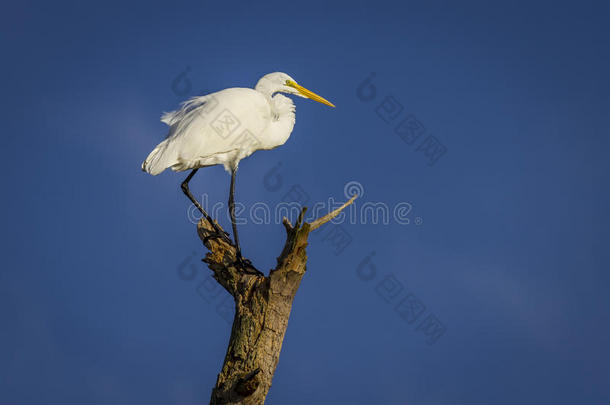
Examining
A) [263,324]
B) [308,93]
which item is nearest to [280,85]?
[308,93]

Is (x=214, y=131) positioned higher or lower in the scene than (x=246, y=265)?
higher

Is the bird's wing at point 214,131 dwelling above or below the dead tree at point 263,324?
above

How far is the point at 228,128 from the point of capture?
557 centimetres

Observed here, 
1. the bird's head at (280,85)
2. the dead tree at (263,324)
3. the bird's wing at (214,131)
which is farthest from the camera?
the bird's head at (280,85)

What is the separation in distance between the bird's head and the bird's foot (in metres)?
2.07

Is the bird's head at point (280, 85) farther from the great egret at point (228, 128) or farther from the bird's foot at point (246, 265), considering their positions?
the bird's foot at point (246, 265)

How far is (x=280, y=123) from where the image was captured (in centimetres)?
606

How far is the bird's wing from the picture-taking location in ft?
17.7

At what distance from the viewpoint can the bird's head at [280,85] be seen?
20.3ft

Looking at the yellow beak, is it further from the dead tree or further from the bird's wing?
the dead tree

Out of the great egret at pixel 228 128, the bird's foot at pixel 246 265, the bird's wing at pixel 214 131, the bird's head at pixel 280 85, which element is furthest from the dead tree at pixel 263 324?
the bird's head at pixel 280 85

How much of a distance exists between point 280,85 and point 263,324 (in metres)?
3.11

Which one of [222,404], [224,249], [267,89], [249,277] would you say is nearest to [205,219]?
[224,249]

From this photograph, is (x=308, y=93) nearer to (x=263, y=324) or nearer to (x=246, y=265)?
(x=246, y=265)
